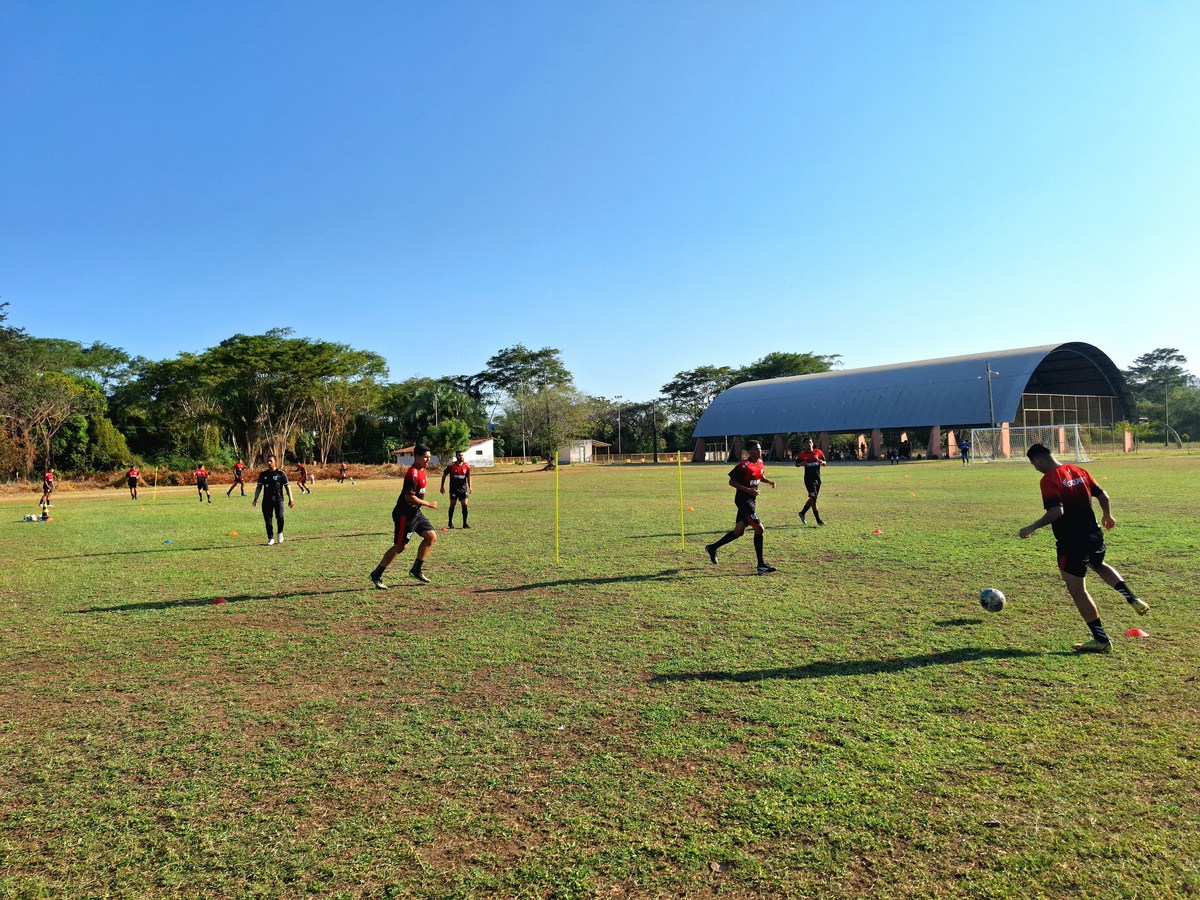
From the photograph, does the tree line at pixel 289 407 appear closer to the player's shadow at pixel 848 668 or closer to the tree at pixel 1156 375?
the tree at pixel 1156 375

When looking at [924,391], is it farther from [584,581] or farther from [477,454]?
[584,581]

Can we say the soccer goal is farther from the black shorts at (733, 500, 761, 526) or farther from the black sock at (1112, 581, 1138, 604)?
the black sock at (1112, 581, 1138, 604)

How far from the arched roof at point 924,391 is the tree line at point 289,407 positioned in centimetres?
1173

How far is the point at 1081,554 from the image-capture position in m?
6.87

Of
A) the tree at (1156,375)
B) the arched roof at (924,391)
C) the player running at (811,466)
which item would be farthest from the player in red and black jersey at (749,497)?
the tree at (1156,375)

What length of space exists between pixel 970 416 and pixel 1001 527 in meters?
47.1

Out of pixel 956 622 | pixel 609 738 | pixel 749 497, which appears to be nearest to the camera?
pixel 609 738

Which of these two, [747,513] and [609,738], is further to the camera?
[747,513]

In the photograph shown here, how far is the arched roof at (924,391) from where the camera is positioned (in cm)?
5828

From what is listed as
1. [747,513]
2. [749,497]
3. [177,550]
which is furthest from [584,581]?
[177,550]

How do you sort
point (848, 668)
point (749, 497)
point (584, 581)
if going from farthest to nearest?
point (749, 497) < point (584, 581) < point (848, 668)

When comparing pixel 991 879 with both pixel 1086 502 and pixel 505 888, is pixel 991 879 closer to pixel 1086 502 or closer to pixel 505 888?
pixel 505 888

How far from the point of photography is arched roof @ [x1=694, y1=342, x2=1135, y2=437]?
58.3 meters

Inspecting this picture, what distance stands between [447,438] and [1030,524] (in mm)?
62582
